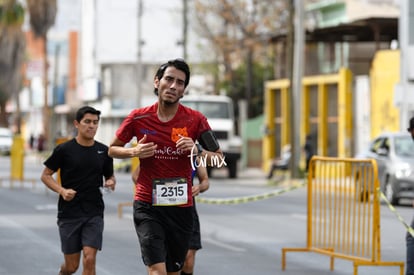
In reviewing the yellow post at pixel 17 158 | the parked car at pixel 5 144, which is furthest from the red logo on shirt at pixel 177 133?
the parked car at pixel 5 144

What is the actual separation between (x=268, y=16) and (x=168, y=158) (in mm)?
50782

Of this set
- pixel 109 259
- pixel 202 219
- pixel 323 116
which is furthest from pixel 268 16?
pixel 109 259

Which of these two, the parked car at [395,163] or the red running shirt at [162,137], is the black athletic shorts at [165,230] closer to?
the red running shirt at [162,137]

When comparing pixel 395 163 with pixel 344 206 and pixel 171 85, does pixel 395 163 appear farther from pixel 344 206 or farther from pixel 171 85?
pixel 171 85

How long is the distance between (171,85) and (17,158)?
26.5 m

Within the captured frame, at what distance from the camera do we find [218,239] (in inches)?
720

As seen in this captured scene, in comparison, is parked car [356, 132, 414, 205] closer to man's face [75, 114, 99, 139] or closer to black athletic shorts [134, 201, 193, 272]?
man's face [75, 114, 99, 139]

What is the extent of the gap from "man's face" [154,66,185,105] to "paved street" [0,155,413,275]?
546cm

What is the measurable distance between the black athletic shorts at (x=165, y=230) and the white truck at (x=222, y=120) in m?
32.0

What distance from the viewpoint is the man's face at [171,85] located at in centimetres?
856

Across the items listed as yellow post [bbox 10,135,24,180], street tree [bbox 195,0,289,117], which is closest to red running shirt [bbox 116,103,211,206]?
yellow post [bbox 10,135,24,180]

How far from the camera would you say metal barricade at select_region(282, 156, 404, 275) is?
13406 millimetres

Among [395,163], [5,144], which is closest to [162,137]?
[395,163]

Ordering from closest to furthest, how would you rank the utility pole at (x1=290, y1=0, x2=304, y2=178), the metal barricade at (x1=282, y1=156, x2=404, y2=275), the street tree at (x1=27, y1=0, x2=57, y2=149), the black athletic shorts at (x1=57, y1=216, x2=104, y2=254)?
the black athletic shorts at (x1=57, y1=216, x2=104, y2=254), the metal barricade at (x1=282, y1=156, x2=404, y2=275), the utility pole at (x1=290, y1=0, x2=304, y2=178), the street tree at (x1=27, y1=0, x2=57, y2=149)
